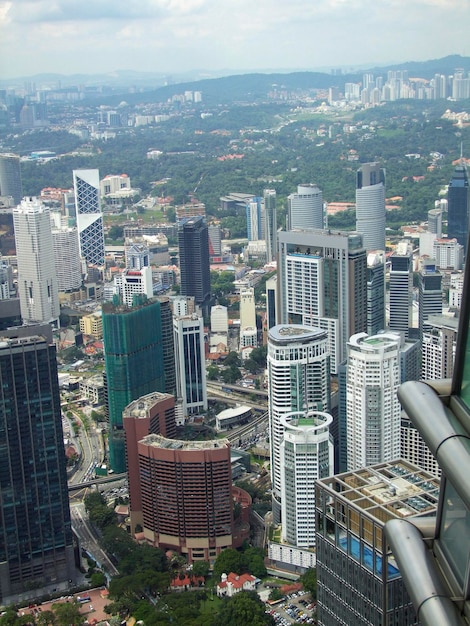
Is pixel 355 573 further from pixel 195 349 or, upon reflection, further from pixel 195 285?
pixel 195 285

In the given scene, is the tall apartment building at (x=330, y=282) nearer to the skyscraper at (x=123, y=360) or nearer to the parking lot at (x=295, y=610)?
the skyscraper at (x=123, y=360)

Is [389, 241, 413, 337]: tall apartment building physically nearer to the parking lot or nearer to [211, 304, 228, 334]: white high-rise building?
[211, 304, 228, 334]: white high-rise building

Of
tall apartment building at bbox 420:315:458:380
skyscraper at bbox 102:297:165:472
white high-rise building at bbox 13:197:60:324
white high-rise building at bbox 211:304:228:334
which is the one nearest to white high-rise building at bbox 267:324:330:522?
tall apartment building at bbox 420:315:458:380

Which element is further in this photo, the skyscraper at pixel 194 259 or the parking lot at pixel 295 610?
the skyscraper at pixel 194 259

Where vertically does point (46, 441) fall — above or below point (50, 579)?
above

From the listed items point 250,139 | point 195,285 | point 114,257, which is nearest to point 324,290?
point 195,285

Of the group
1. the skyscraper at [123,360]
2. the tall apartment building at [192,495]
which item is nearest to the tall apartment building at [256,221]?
the skyscraper at [123,360]
